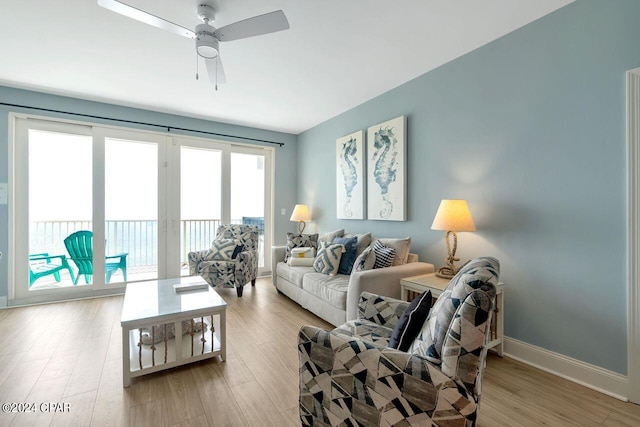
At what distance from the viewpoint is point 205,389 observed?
1.83 metres

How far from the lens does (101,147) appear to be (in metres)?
3.84

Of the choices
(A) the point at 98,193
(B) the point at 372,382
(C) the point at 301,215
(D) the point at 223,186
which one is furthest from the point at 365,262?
(A) the point at 98,193

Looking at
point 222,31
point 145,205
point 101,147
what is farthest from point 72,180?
point 222,31

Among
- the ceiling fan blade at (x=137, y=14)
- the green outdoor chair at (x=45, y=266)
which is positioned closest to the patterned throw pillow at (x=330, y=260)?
the ceiling fan blade at (x=137, y=14)

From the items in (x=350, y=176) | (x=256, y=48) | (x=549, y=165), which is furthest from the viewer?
(x=350, y=176)

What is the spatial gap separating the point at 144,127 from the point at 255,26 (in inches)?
120

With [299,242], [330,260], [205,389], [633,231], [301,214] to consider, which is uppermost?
[301,214]

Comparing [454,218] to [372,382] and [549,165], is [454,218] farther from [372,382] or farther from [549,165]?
[372,382]

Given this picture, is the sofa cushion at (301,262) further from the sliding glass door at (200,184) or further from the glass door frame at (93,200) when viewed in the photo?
the glass door frame at (93,200)

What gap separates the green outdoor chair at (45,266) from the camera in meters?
3.56

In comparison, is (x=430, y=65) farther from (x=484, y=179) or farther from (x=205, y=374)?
(x=205, y=374)

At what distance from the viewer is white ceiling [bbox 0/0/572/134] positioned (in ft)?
6.66

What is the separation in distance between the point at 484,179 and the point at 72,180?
198 inches

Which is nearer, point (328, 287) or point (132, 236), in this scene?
point (328, 287)
